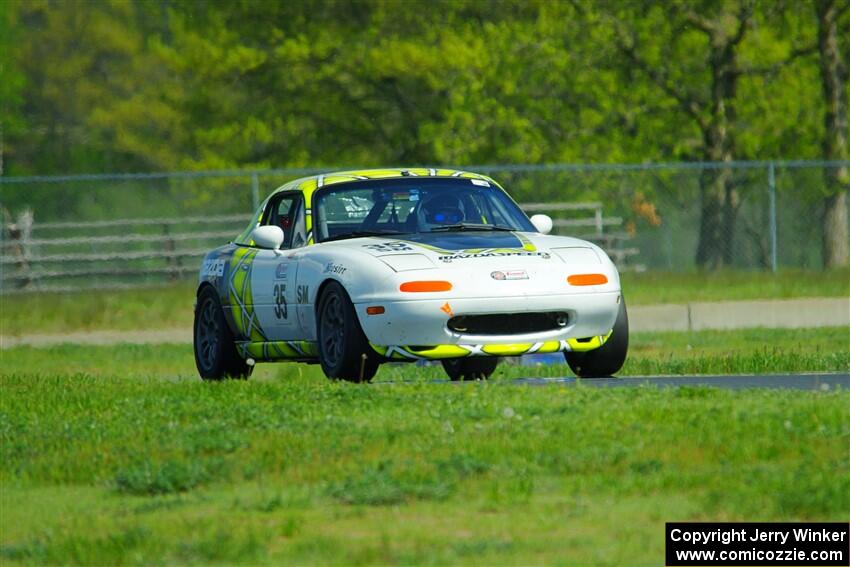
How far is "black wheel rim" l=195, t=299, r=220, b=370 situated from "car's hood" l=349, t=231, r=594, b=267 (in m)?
1.98

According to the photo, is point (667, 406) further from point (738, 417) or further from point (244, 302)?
point (244, 302)

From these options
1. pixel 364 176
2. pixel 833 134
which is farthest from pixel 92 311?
pixel 833 134

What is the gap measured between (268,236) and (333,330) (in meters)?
1.20

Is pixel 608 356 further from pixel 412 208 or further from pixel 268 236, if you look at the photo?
pixel 268 236

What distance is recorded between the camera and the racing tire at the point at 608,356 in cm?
1209

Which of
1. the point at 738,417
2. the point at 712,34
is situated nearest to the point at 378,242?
the point at 738,417

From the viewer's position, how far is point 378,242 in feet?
39.4

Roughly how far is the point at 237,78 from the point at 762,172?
1135cm

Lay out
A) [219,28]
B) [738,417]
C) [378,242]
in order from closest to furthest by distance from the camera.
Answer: [738,417] < [378,242] < [219,28]

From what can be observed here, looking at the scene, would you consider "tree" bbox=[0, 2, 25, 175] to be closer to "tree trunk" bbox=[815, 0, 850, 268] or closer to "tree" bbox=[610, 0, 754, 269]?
"tree" bbox=[610, 0, 754, 269]

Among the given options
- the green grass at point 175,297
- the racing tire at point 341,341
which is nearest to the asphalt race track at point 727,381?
the racing tire at point 341,341

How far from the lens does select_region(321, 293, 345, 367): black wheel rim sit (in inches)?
459

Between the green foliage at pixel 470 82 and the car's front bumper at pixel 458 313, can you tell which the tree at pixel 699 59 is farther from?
the car's front bumper at pixel 458 313

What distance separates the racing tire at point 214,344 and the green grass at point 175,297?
9.92 m
